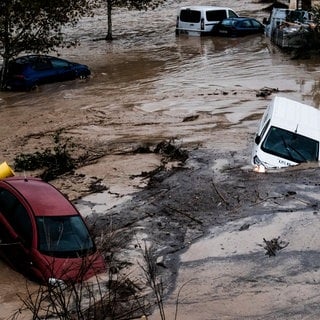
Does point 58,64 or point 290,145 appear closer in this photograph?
point 290,145

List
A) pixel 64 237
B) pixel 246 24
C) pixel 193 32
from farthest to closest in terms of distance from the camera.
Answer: pixel 193 32 → pixel 246 24 → pixel 64 237

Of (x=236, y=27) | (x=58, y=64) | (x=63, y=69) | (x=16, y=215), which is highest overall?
(x=16, y=215)

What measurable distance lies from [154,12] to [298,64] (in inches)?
696

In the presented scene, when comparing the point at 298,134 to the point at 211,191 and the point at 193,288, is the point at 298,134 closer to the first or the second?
the point at 211,191

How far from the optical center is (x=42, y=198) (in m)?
10.3

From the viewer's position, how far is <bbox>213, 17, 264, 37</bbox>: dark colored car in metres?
33.3

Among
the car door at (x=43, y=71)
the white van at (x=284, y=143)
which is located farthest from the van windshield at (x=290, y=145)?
the car door at (x=43, y=71)

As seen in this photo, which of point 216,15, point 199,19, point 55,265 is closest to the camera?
point 55,265

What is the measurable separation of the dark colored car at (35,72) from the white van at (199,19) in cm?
1097

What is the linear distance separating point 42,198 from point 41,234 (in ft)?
2.49

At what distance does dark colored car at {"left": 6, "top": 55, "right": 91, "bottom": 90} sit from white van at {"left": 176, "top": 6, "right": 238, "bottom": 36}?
36.0 feet

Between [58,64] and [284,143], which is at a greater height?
[284,143]

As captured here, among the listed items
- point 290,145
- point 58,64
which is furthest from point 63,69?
point 290,145

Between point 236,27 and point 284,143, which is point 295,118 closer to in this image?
point 284,143
